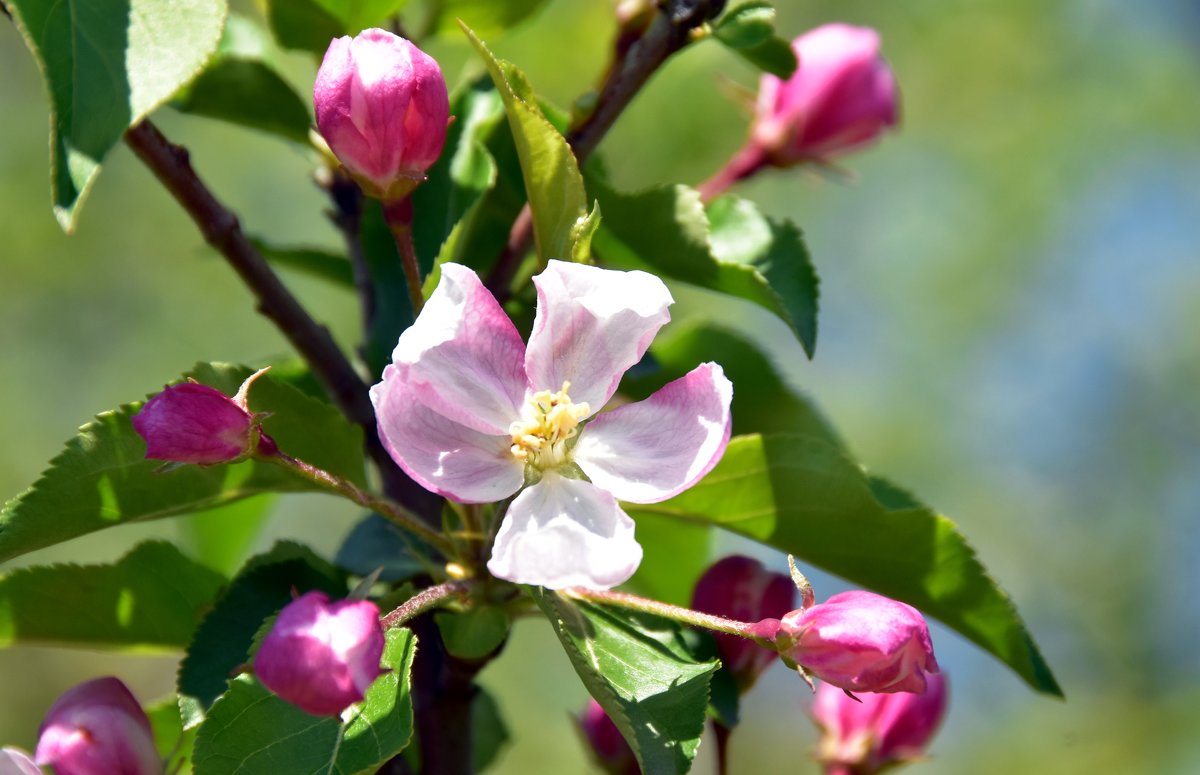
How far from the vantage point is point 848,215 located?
655 cm

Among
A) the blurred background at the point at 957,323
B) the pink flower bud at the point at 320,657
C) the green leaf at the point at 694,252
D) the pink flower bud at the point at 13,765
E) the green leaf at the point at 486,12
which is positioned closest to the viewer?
the pink flower bud at the point at 320,657

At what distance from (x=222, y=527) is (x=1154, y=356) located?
555 cm

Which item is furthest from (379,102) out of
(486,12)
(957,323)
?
(957,323)

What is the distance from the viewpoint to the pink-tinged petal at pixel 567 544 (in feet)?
3.35

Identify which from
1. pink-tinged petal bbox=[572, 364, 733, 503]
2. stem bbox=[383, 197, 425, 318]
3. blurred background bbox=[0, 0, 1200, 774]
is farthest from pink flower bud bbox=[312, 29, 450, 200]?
blurred background bbox=[0, 0, 1200, 774]

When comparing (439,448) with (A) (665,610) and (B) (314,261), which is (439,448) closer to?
(A) (665,610)

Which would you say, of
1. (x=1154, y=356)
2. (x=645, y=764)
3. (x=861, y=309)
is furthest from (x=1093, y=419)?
(x=645, y=764)

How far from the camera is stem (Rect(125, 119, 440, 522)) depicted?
1.31 metres

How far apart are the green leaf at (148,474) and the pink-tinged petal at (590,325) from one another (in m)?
0.21

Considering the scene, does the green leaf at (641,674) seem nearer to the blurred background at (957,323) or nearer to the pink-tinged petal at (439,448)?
the pink-tinged petal at (439,448)

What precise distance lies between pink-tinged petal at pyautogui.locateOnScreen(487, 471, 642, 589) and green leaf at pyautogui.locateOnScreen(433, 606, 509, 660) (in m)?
0.14

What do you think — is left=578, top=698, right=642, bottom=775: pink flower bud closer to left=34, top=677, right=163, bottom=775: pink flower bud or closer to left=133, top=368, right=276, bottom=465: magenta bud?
left=34, top=677, right=163, bottom=775: pink flower bud

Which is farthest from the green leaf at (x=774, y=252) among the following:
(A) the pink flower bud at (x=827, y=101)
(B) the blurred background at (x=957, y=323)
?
(B) the blurred background at (x=957, y=323)

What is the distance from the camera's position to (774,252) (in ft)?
4.45
